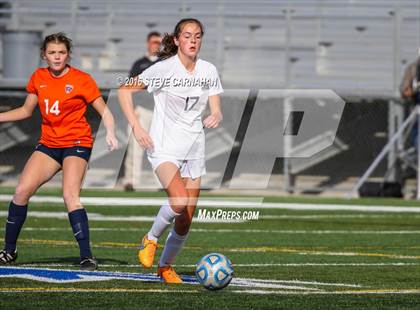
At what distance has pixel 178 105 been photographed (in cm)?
838

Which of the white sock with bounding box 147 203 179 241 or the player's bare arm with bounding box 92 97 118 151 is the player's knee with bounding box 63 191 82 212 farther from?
the white sock with bounding box 147 203 179 241

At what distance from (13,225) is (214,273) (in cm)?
229

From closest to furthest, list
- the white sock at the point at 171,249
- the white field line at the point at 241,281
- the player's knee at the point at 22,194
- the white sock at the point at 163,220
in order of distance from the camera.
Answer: the white field line at the point at 241,281 → the white sock at the point at 171,249 → the white sock at the point at 163,220 → the player's knee at the point at 22,194

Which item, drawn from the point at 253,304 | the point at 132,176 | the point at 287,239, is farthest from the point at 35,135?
the point at 253,304

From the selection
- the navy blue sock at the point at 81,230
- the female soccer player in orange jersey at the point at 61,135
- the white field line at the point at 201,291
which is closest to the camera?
the white field line at the point at 201,291

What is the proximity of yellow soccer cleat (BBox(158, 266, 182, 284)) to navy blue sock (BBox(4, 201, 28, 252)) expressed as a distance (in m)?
1.46

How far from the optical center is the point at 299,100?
22.0 m

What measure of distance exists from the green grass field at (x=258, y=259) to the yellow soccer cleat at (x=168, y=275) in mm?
185

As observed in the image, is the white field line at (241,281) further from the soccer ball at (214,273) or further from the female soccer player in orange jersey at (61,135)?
the female soccer player in orange jersey at (61,135)

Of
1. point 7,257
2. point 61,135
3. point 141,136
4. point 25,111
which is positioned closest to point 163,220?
point 141,136

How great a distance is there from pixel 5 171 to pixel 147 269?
14.3 metres

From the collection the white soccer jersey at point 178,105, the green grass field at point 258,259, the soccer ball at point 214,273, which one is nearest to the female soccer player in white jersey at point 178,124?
the white soccer jersey at point 178,105

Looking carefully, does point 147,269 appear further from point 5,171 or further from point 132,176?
point 5,171

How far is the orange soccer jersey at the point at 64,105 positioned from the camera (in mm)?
8992
